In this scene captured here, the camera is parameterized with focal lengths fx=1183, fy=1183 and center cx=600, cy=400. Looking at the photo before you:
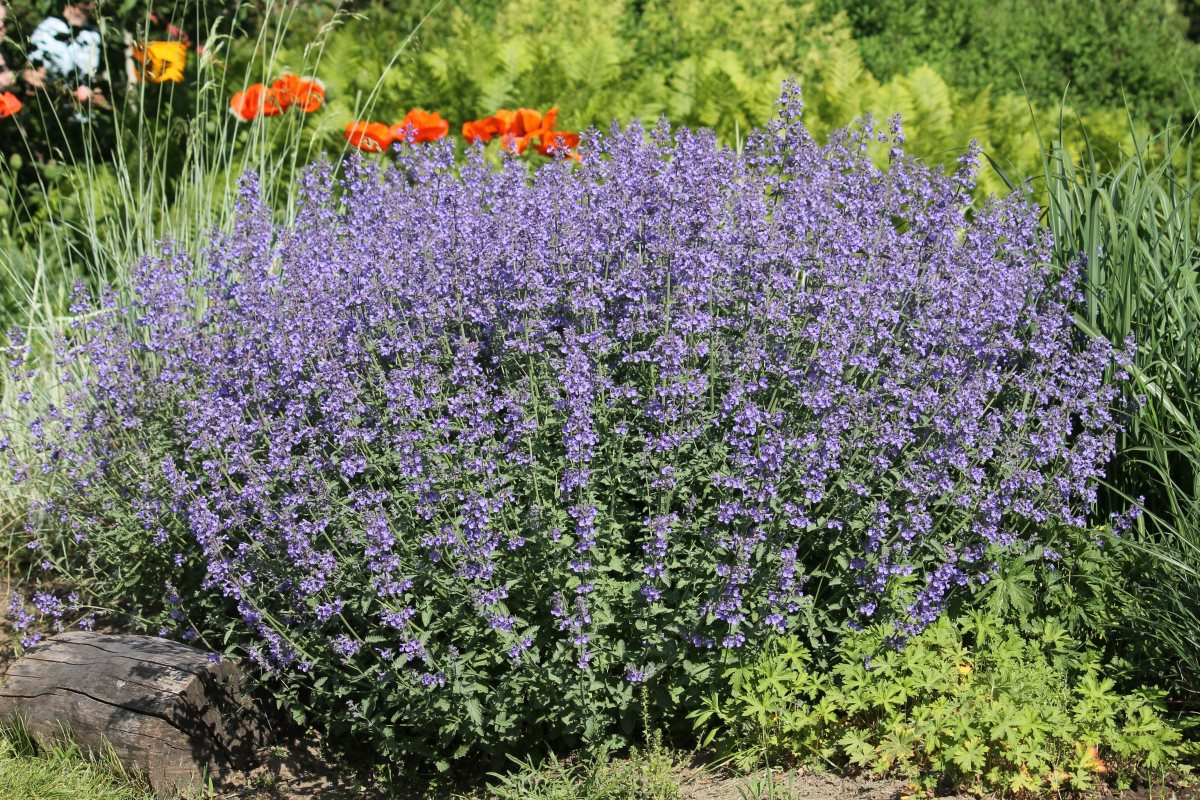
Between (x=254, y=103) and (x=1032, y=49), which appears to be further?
(x=1032, y=49)

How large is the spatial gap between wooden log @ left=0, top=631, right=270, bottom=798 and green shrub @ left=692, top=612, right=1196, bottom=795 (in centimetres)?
189

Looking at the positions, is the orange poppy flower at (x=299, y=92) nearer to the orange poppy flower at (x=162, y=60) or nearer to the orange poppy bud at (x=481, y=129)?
the orange poppy flower at (x=162, y=60)

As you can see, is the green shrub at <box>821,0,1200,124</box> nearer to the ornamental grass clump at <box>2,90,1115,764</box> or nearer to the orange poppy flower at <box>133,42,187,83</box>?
the orange poppy flower at <box>133,42,187,83</box>

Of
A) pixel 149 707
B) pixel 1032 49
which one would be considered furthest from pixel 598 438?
pixel 1032 49

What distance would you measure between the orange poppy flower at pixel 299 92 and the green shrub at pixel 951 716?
15.9 feet

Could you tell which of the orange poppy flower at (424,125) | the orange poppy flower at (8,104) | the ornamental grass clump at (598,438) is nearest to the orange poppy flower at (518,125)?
the orange poppy flower at (424,125)

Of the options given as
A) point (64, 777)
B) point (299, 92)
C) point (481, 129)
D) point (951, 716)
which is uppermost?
point (299, 92)

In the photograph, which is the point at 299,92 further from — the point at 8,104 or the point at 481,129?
the point at 8,104

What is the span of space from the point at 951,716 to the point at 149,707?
295 centimetres

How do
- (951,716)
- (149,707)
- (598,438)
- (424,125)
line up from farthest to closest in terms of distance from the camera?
(424,125) → (149,707) → (598,438) → (951,716)

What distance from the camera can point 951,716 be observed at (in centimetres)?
384

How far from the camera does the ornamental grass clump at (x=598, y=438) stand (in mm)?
3891

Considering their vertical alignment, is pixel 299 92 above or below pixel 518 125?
above

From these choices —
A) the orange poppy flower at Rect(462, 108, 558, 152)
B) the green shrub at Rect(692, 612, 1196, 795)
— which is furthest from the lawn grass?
the orange poppy flower at Rect(462, 108, 558, 152)
